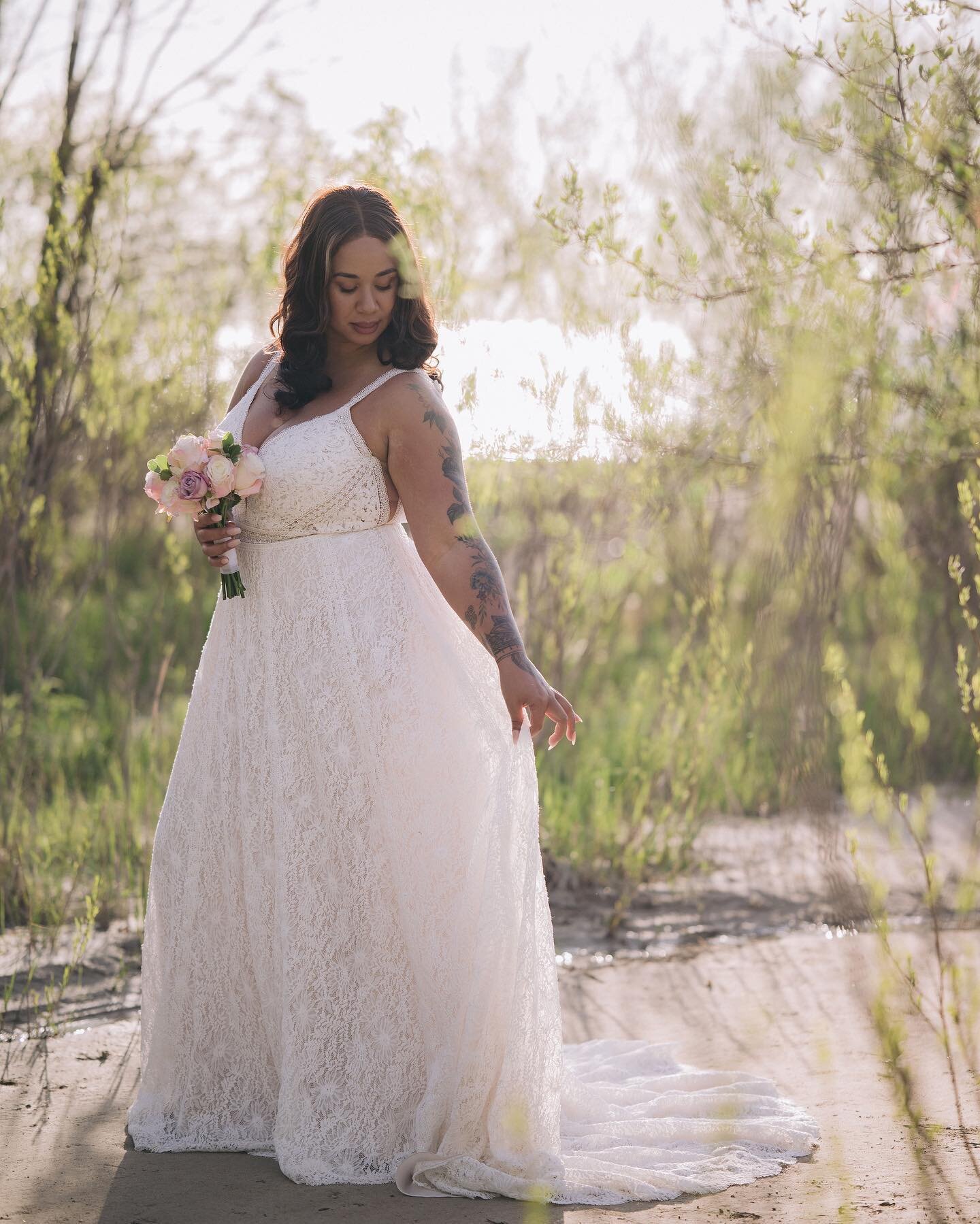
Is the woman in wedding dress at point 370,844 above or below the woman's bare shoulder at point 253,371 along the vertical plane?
below

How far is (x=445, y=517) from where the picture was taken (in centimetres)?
278

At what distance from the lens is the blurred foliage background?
2318mm

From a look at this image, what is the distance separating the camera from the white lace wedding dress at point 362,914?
2.62 meters

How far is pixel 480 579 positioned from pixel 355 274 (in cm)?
69

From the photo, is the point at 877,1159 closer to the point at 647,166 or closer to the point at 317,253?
the point at 317,253

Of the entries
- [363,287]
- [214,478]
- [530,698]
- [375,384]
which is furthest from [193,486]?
[530,698]

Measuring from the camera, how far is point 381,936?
108 inches

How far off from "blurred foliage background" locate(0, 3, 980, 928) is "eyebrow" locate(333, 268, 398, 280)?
0.31 metres

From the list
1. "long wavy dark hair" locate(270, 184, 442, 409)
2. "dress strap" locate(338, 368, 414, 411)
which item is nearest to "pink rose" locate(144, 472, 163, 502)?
"long wavy dark hair" locate(270, 184, 442, 409)

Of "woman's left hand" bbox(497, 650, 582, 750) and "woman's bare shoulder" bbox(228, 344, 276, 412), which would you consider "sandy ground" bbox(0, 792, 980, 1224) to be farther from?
"woman's bare shoulder" bbox(228, 344, 276, 412)

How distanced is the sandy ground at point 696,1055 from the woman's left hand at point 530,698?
0.53m

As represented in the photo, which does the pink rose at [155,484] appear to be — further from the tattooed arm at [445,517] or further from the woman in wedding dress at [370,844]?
the tattooed arm at [445,517]

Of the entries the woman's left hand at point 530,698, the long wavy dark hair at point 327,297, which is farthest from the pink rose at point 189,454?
the woman's left hand at point 530,698

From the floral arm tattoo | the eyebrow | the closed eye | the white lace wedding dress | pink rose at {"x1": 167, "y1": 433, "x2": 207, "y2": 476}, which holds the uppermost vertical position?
the eyebrow
